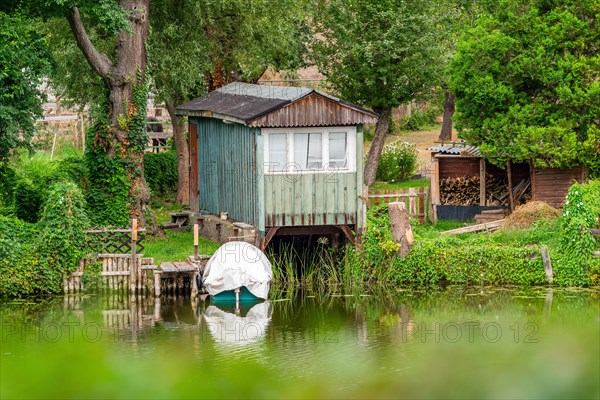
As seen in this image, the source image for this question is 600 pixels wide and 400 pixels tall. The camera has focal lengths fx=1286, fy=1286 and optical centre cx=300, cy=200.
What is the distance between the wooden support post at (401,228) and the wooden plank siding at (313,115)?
8.76ft

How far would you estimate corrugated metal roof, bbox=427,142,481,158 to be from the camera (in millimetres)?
43250

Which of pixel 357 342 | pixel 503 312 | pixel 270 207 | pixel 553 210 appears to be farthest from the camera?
pixel 553 210

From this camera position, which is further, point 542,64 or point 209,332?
point 542,64

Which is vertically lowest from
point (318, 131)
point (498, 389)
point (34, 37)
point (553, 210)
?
point (498, 389)

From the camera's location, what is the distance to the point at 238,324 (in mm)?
32219

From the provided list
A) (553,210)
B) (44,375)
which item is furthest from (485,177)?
(44,375)

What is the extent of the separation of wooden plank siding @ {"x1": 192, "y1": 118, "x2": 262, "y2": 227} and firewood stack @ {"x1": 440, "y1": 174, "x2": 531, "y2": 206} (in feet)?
28.5

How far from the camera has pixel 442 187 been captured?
4438 cm

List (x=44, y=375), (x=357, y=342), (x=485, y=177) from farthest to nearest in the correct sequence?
(x=485, y=177), (x=357, y=342), (x=44, y=375)

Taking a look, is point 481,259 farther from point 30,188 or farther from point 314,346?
point 30,188

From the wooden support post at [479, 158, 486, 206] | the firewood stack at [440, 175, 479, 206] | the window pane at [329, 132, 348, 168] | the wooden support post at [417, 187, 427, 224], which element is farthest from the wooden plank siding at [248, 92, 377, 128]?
the firewood stack at [440, 175, 479, 206]

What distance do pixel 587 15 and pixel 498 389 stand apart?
1884 cm

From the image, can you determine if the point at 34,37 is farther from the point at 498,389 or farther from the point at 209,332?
the point at 498,389

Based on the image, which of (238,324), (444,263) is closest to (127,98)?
(238,324)
